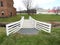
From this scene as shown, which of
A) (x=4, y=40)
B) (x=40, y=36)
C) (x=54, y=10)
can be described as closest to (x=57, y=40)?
(x=40, y=36)

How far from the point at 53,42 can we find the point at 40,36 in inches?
61.9

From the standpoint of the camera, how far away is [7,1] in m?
43.3

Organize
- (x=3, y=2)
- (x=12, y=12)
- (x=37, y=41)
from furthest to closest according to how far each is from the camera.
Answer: (x=12, y=12) → (x=3, y=2) → (x=37, y=41)

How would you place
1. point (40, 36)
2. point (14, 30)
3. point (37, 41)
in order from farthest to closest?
point (14, 30) < point (40, 36) < point (37, 41)

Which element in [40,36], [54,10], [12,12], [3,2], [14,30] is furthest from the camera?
[54,10]

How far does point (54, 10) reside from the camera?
97.5 m

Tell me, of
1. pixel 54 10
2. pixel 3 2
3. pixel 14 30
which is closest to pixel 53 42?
pixel 14 30

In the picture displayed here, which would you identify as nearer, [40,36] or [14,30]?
[40,36]

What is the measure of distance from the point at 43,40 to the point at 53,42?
959 millimetres

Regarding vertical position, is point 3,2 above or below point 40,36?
above

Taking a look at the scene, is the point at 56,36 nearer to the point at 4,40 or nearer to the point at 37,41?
the point at 37,41

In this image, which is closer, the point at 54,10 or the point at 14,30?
the point at 14,30

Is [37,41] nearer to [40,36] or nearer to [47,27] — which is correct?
[40,36]

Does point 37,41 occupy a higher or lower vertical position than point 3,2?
lower
